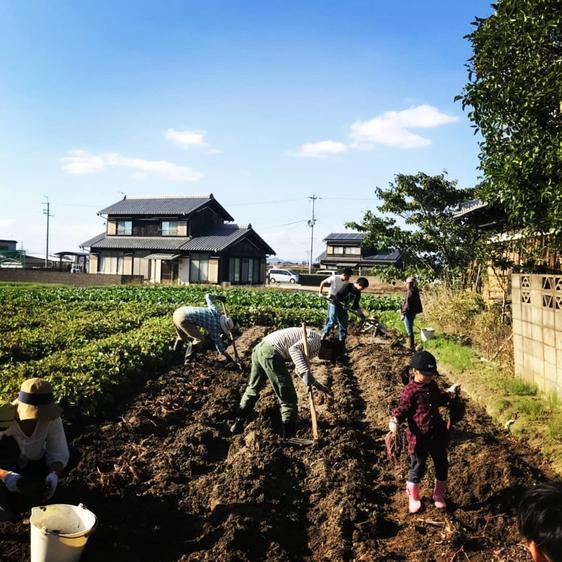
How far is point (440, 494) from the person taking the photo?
4.80 metres

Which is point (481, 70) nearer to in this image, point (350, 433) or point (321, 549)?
point (350, 433)

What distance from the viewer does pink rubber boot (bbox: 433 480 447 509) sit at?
→ 477 cm

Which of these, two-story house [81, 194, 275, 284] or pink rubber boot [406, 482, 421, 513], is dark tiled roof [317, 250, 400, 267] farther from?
pink rubber boot [406, 482, 421, 513]

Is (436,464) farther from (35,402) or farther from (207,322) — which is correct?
(207,322)

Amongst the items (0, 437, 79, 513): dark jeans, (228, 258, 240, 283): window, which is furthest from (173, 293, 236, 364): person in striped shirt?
(228, 258, 240, 283): window

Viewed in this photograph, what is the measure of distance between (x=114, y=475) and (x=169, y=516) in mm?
881

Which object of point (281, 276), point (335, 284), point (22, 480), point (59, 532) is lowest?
point (59, 532)

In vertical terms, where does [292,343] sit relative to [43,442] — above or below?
above

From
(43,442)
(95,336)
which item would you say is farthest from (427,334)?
(43,442)

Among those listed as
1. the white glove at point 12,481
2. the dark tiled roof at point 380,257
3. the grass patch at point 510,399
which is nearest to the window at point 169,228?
the dark tiled roof at point 380,257

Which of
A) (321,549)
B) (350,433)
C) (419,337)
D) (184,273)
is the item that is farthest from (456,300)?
(184,273)

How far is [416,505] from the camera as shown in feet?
15.5

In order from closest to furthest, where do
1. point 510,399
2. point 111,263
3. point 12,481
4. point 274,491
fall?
point 12,481 < point 274,491 < point 510,399 < point 111,263

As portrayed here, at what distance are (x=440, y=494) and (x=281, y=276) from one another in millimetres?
43407
